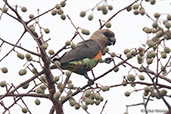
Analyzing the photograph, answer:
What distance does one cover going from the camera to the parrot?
572 centimetres

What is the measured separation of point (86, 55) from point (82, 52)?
87mm

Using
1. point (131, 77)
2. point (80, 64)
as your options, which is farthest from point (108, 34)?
point (131, 77)

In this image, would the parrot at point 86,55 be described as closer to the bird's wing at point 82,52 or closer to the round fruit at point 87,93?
the bird's wing at point 82,52

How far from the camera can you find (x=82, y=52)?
20.4 feet

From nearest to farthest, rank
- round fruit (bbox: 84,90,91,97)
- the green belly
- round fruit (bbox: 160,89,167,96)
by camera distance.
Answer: round fruit (bbox: 160,89,167,96)
round fruit (bbox: 84,90,91,97)
the green belly

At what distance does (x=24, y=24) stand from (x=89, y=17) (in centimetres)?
83

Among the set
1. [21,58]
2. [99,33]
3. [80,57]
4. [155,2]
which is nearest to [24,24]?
[21,58]

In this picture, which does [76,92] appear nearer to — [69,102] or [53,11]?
[69,102]

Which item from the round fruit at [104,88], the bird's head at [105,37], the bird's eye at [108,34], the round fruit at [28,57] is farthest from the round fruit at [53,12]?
the bird's eye at [108,34]

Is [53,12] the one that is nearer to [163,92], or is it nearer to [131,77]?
[131,77]

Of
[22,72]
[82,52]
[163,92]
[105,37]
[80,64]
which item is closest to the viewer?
[163,92]

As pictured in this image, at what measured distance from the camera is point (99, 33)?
7516mm

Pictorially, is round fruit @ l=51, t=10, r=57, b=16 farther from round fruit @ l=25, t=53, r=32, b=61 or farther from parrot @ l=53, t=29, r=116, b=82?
parrot @ l=53, t=29, r=116, b=82

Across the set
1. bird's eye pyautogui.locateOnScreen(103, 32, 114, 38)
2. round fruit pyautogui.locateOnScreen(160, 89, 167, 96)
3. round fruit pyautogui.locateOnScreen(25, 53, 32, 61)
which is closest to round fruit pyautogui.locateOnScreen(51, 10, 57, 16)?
round fruit pyautogui.locateOnScreen(25, 53, 32, 61)
